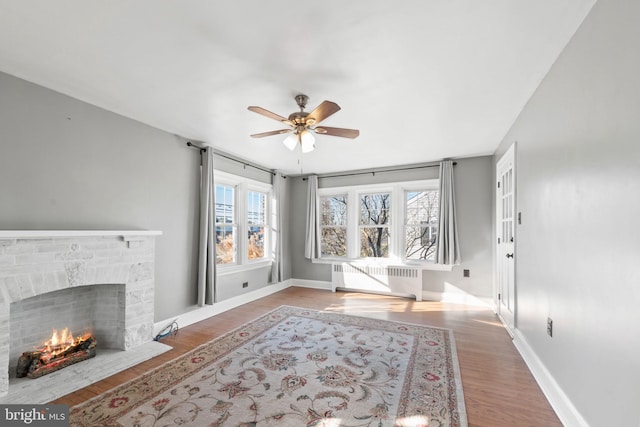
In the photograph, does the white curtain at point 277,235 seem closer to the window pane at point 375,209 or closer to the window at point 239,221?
the window at point 239,221

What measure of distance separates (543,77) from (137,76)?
10.6 feet

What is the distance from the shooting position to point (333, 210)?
574 centimetres

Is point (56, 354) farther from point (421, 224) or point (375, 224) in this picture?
point (421, 224)

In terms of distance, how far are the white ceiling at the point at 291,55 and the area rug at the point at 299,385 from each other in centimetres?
246

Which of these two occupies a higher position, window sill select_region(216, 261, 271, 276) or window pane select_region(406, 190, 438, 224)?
window pane select_region(406, 190, 438, 224)

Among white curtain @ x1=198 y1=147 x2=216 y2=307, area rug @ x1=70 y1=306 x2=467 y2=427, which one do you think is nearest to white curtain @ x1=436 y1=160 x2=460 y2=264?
area rug @ x1=70 y1=306 x2=467 y2=427

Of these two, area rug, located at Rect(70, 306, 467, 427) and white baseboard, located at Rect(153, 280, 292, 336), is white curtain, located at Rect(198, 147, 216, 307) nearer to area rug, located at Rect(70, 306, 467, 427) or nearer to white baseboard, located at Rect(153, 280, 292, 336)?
white baseboard, located at Rect(153, 280, 292, 336)

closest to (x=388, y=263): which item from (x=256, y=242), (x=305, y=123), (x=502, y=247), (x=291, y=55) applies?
(x=502, y=247)

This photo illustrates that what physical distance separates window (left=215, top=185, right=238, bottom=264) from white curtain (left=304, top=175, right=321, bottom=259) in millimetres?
1584

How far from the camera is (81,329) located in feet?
8.93

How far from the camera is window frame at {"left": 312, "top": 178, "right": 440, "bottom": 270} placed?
16.2 feet

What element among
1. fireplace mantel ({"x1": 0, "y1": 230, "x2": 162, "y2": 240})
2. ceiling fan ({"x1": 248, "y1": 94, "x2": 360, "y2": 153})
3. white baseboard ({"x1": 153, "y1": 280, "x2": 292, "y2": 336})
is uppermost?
ceiling fan ({"x1": 248, "y1": 94, "x2": 360, "y2": 153})

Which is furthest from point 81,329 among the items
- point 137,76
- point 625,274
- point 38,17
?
point 625,274

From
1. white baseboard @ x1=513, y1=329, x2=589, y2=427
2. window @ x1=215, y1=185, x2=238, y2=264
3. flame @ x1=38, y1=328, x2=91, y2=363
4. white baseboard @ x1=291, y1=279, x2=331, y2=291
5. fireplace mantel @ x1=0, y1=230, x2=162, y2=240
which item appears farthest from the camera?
white baseboard @ x1=291, y1=279, x2=331, y2=291
